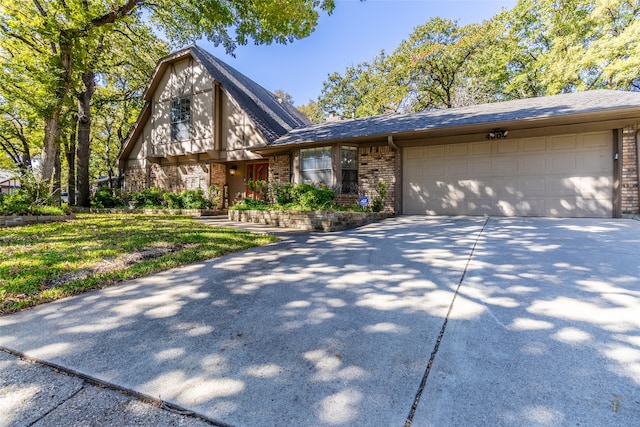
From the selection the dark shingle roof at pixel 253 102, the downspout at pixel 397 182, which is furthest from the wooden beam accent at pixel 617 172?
the dark shingle roof at pixel 253 102

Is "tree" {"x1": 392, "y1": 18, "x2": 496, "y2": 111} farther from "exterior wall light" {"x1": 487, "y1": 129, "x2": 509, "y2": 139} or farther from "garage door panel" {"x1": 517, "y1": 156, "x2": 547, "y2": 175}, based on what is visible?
"garage door panel" {"x1": 517, "y1": 156, "x2": 547, "y2": 175}

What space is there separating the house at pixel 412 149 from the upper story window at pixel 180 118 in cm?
6

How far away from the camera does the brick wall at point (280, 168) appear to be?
37.9 feet

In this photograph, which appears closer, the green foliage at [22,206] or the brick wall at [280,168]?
the green foliage at [22,206]

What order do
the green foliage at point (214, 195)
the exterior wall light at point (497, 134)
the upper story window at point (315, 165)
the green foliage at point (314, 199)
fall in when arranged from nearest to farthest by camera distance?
the exterior wall light at point (497, 134) < the green foliage at point (314, 199) < the upper story window at point (315, 165) < the green foliage at point (214, 195)

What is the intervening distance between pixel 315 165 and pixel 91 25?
7438 millimetres

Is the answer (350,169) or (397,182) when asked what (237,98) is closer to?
(350,169)

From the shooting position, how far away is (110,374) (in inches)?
68.6

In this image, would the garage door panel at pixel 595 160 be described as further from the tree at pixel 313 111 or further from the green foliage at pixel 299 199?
the tree at pixel 313 111

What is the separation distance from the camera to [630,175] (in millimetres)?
7117

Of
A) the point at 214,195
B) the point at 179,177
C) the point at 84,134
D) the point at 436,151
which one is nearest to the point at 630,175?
the point at 436,151

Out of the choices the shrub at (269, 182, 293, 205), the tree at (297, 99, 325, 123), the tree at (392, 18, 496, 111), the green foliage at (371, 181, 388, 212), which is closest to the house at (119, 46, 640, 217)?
the green foliage at (371, 181, 388, 212)

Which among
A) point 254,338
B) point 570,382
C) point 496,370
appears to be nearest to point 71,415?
point 254,338

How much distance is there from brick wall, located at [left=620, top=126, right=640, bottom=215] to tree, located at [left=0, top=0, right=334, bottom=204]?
815 centimetres
